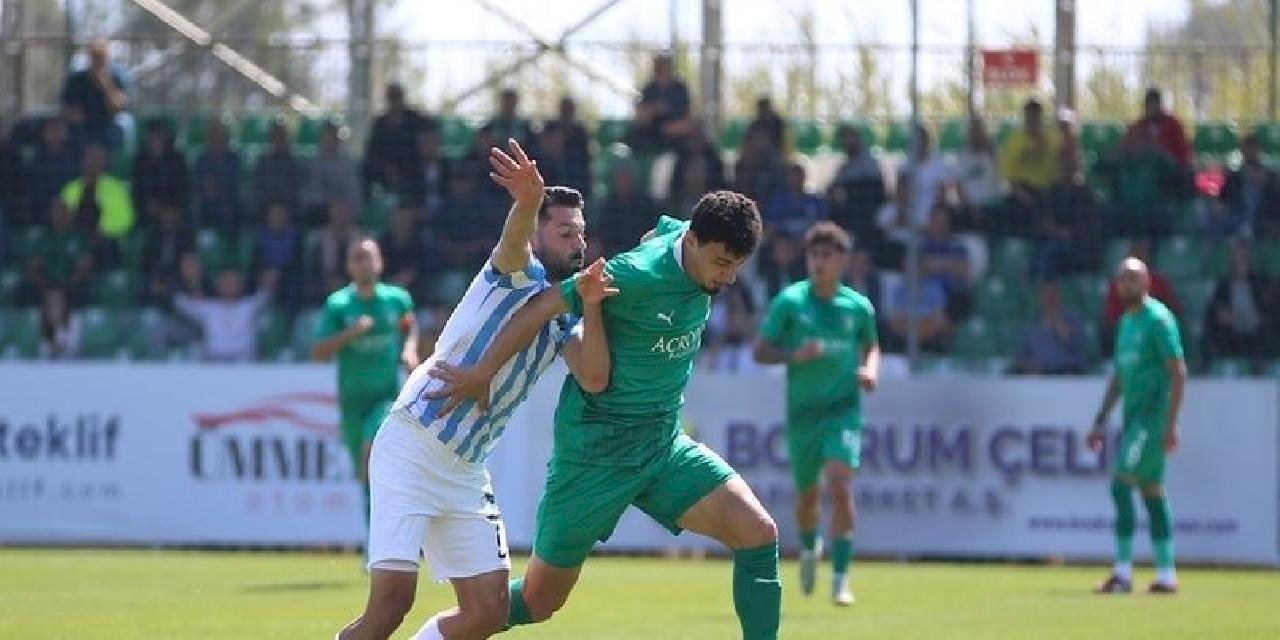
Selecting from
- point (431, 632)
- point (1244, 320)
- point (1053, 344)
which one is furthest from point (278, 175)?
point (431, 632)

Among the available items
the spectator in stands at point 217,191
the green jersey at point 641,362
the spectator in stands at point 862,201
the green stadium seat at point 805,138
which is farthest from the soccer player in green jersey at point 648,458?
the green stadium seat at point 805,138

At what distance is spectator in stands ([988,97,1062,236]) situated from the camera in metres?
22.9

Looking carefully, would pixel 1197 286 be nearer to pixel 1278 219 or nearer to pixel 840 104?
pixel 1278 219

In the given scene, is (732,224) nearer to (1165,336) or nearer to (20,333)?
(1165,336)

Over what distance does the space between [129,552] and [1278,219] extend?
11070mm

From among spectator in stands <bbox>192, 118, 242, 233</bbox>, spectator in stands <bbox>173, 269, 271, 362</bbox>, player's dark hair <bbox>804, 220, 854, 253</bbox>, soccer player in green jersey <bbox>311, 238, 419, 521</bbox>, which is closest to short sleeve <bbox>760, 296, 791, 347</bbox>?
player's dark hair <bbox>804, 220, 854, 253</bbox>

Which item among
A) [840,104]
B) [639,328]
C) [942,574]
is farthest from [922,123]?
Result: [639,328]

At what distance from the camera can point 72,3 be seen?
25656mm

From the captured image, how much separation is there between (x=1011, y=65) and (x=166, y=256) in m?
8.45

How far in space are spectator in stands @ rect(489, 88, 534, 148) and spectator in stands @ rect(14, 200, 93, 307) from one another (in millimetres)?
4141

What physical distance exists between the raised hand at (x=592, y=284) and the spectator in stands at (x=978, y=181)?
13.5m

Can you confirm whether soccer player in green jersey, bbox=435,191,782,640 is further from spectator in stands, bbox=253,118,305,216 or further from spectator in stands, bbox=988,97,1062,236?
spectator in stands, bbox=253,118,305,216

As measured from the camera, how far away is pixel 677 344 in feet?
33.6

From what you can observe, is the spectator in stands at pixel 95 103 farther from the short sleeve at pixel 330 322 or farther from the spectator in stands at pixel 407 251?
the short sleeve at pixel 330 322
